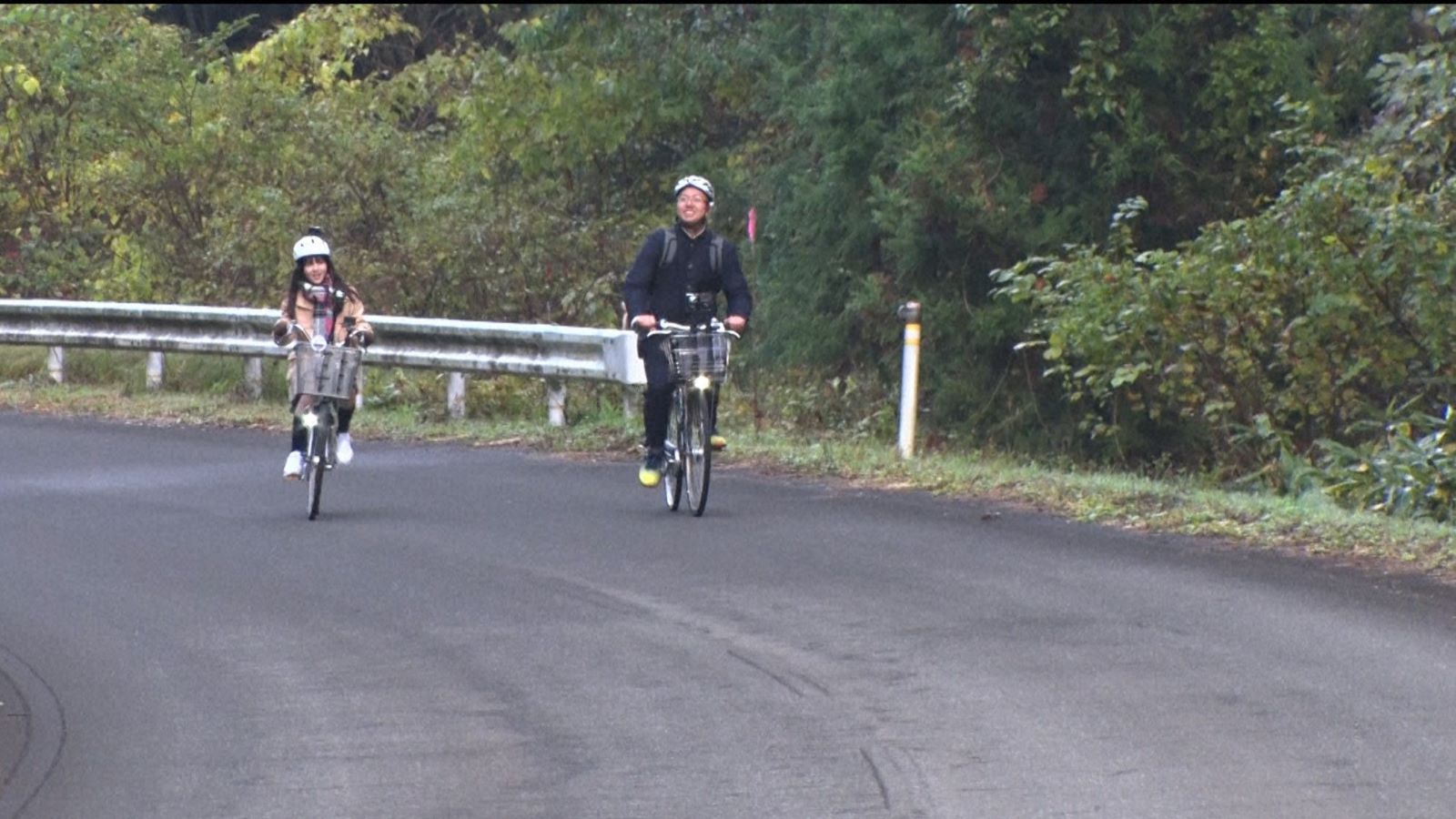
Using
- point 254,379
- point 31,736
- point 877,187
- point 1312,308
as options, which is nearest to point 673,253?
point 1312,308

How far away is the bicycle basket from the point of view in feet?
46.0

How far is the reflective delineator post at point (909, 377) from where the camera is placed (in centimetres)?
1676

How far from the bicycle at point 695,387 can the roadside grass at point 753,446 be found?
6.06ft

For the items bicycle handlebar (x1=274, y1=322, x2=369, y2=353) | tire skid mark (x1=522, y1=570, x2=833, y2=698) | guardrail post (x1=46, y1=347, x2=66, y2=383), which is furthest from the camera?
guardrail post (x1=46, y1=347, x2=66, y2=383)

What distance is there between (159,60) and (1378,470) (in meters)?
19.0

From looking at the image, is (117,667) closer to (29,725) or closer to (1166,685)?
(29,725)

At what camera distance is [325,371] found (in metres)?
14.0

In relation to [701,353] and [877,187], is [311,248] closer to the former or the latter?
[701,353]

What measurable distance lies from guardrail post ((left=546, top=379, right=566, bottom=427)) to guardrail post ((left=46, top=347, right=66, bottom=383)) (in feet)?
19.8

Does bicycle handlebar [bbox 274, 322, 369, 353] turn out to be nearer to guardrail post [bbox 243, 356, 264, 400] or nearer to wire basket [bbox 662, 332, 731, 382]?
wire basket [bbox 662, 332, 731, 382]

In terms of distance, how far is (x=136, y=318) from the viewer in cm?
2208

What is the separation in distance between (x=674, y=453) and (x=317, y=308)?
2.22m

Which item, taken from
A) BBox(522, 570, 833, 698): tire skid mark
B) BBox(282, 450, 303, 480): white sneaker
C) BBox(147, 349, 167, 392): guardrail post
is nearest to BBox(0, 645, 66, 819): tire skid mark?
BBox(522, 570, 833, 698): tire skid mark

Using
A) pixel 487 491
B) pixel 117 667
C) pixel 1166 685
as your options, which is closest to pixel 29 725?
pixel 117 667
